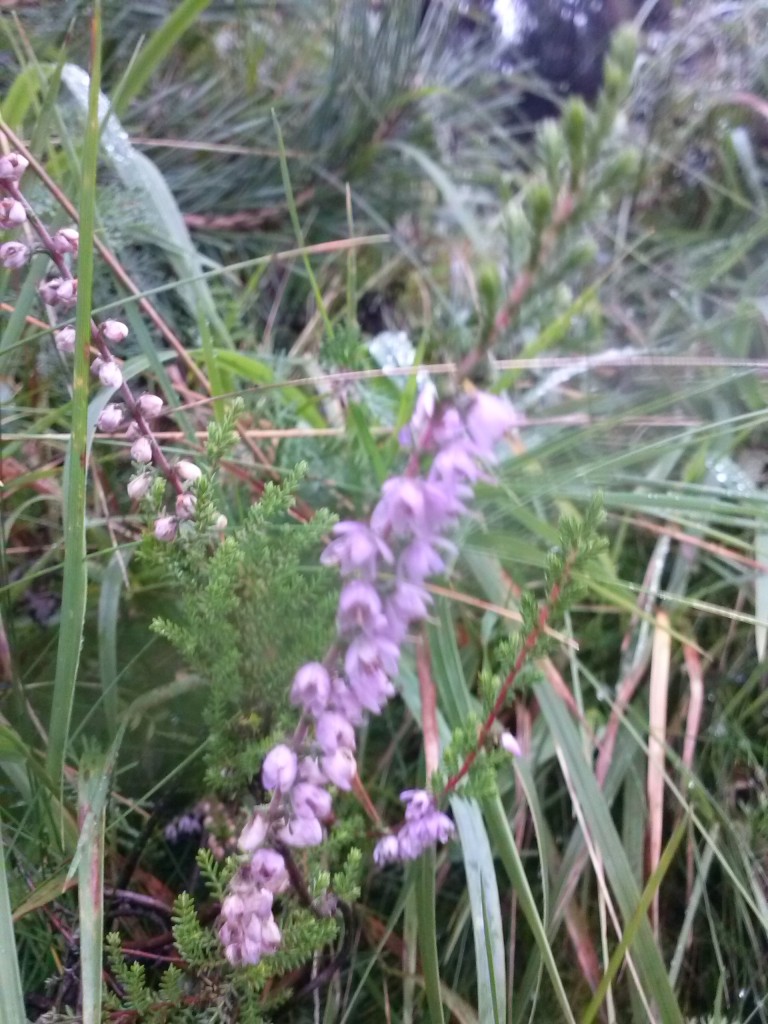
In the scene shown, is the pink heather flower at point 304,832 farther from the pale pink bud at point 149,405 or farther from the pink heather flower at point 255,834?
the pale pink bud at point 149,405

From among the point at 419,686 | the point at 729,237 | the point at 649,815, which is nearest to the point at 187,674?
the point at 419,686

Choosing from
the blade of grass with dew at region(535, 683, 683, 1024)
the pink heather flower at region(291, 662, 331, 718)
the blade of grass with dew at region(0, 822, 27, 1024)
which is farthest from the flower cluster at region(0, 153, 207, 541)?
the blade of grass with dew at region(535, 683, 683, 1024)

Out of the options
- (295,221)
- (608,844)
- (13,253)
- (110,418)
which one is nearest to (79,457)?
(110,418)

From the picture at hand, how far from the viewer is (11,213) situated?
448 millimetres

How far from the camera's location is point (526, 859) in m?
0.70

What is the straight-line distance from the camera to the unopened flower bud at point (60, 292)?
48 cm

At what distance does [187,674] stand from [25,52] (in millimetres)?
767

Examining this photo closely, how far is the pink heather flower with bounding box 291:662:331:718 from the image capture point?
14.7 inches

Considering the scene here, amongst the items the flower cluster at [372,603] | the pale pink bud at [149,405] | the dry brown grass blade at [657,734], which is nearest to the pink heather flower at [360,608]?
the flower cluster at [372,603]

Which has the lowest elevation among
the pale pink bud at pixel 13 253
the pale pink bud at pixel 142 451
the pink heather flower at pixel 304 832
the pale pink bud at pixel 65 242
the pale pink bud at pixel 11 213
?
the pink heather flower at pixel 304 832

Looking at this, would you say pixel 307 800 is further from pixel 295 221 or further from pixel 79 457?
pixel 295 221

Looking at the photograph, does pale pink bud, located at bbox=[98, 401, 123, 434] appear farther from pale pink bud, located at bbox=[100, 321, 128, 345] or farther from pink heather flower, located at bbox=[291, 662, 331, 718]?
pink heather flower, located at bbox=[291, 662, 331, 718]

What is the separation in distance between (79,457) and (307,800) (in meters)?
0.24

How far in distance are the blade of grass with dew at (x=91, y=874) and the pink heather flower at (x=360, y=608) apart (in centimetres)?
25
